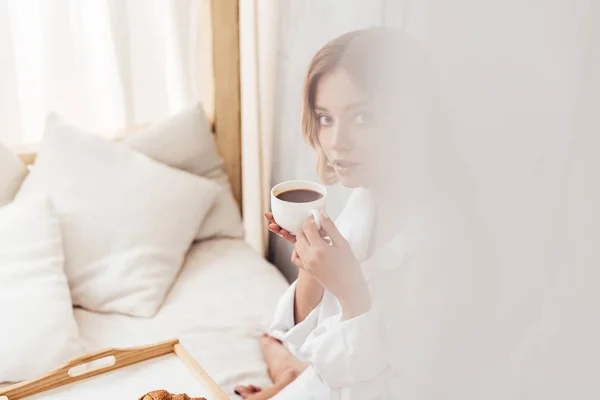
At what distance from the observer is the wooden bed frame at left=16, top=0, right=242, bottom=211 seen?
6.21 ft

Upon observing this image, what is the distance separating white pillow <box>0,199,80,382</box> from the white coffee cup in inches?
30.0

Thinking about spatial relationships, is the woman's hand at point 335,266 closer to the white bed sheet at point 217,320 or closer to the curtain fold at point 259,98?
the curtain fold at point 259,98

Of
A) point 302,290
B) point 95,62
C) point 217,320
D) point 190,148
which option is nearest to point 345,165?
point 302,290

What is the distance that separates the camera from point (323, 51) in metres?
0.89

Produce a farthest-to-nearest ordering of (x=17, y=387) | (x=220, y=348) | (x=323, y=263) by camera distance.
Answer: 1. (x=220, y=348)
2. (x=17, y=387)
3. (x=323, y=263)

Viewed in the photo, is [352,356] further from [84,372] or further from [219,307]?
[219,307]

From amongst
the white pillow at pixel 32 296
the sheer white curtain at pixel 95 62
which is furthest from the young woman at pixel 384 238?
the sheer white curtain at pixel 95 62

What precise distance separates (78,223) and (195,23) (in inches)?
29.1

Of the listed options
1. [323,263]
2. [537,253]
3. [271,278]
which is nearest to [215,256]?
[271,278]

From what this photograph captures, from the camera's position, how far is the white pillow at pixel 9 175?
5.85 feet

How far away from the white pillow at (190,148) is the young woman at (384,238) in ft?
3.16

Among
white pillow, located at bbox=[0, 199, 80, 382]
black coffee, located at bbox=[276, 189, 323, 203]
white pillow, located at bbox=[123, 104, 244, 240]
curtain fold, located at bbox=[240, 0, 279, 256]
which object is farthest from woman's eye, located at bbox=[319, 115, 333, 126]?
white pillow, located at bbox=[123, 104, 244, 240]

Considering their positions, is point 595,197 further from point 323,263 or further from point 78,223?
point 78,223

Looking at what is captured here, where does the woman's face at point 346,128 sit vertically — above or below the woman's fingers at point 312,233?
above
